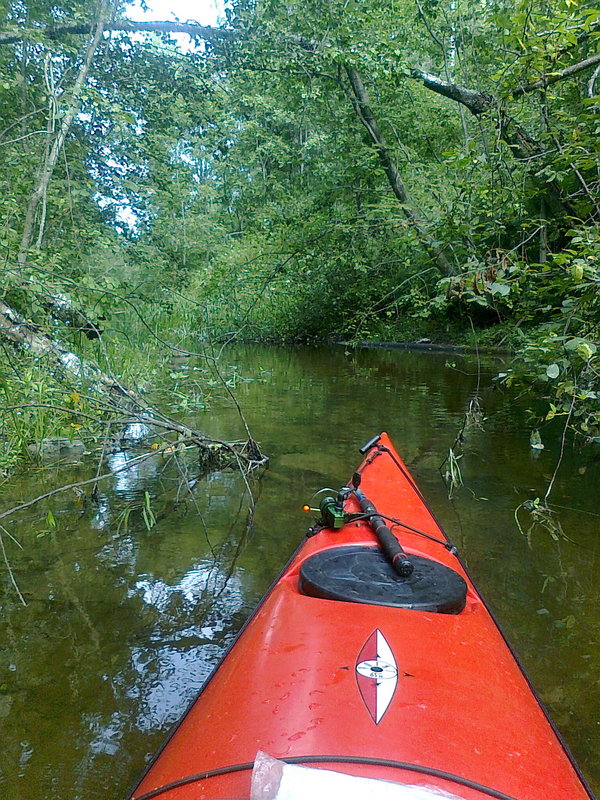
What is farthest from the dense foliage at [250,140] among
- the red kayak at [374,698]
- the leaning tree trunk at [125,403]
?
the red kayak at [374,698]

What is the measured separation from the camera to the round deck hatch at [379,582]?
1784mm

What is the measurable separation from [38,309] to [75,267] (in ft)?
8.76

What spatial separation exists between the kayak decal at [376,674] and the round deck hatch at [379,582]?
0.26 meters

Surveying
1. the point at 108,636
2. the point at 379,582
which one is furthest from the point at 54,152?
the point at 379,582

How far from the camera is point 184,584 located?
2.99 m

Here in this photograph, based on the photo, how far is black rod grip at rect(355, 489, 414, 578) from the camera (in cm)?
194

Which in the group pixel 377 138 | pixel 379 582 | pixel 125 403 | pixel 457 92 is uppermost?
pixel 377 138

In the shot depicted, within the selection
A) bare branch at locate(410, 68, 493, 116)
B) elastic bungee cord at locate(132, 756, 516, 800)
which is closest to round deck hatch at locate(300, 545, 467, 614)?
elastic bungee cord at locate(132, 756, 516, 800)

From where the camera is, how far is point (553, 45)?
11.0ft

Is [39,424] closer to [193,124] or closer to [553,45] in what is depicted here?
[553,45]

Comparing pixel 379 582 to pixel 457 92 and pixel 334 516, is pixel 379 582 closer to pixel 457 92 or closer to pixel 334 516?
pixel 334 516

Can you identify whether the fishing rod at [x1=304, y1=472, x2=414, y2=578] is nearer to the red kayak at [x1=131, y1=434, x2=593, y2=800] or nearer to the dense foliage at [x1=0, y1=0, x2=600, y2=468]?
the red kayak at [x1=131, y1=434, x2=593, y2=800]

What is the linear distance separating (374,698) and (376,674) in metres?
0.09

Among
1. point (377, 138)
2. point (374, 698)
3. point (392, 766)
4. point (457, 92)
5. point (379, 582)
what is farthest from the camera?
point (377, 138)
